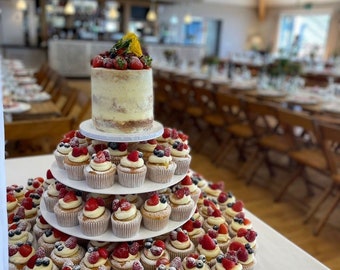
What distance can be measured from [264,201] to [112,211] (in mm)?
2481

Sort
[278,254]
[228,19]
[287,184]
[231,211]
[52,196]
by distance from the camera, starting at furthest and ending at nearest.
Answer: [228,19] < [287,184] < [231,211] < [278,254] < [52,196]

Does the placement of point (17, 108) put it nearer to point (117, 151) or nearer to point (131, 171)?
point (117, 151)

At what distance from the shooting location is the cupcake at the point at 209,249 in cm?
144

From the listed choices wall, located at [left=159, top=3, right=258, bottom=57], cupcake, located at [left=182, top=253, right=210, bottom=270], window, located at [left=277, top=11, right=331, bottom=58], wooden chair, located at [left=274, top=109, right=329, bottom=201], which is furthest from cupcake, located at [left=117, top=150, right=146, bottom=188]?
wall, located at [left=159, top=3, right=258, bottom=57]

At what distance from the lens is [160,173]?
1.46 meters

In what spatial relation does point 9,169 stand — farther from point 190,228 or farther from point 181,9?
point 181,9

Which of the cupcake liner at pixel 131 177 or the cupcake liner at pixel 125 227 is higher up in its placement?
the cupcake liner at pixel 131 177

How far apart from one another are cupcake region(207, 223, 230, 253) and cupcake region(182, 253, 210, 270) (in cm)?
16

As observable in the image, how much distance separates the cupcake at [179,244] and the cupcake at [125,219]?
17 cm

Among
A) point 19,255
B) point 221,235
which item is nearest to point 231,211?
point 221,235

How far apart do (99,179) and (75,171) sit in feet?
0.43

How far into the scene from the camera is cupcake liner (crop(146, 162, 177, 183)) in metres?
1.45

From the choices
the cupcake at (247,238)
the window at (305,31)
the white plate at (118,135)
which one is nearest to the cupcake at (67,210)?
the white plate at (118,135)

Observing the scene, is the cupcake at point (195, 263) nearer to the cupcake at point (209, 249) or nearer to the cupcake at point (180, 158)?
the cupcake at point (209, 249)
